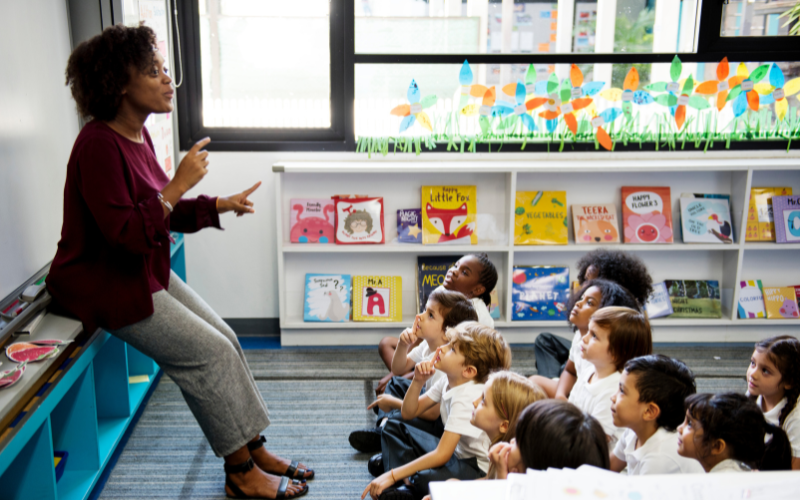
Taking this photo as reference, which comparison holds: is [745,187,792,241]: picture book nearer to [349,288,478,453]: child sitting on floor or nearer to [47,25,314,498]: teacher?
[349,288,478,453]: child sitting on floor

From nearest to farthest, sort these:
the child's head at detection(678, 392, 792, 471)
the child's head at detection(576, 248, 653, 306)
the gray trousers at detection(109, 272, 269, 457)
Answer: the child's head at detection(678, 392, 792, 471) < the gray trousers at detection(109, 272, 269, 457) < the child's head at detection(576, 248, 653, 306)

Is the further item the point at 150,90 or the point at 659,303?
the point at 659,303

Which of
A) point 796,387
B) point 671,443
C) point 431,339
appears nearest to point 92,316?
point 431,339

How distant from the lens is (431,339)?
2137 mm

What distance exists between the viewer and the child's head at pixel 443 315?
6.88 feet

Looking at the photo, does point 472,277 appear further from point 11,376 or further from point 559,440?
point 11,376

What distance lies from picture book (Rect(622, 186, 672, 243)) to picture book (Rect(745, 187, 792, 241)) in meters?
0.43

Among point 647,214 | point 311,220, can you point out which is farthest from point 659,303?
point 311,220

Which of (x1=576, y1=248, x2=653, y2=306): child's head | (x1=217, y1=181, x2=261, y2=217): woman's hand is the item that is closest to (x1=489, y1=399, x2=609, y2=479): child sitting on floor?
(x1=217, y1=181, x2=261, y2=217): woman's hand

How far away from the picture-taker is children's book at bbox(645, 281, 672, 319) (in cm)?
335

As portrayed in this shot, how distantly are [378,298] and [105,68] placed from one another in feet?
6.01

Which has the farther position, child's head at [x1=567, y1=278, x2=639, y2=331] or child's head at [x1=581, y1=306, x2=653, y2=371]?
child's head at [x1=567, y1=278, x2=639, y2=331]

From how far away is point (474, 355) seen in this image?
178 cm

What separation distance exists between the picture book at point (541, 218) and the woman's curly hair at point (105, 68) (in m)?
1.99
